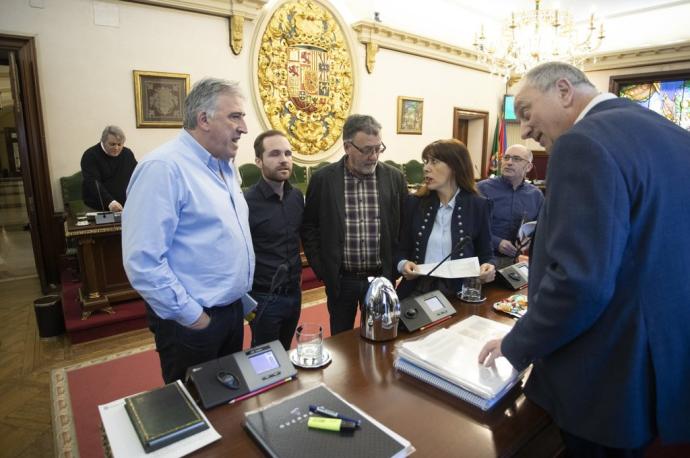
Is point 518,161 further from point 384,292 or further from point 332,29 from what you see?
point 332,29

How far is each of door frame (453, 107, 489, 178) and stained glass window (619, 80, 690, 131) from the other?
2.72 m

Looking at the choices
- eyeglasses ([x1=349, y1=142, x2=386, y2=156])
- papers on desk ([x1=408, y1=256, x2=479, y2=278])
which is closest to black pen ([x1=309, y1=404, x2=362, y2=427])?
papers on desk ([x1=408, y1=256, x2=479, y2=278])

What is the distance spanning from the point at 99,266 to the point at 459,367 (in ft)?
10.6

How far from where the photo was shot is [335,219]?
6.70 ft

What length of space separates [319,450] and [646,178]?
0.83 metres

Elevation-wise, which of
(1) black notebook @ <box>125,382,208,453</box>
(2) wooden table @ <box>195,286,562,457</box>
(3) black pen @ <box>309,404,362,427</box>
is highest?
(3) black pen @ <box>309,404,362,427</box>

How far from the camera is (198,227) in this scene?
1402mm

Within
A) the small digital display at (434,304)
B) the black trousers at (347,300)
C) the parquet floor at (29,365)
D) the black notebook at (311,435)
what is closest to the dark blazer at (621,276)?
the black notebook at (311,435)

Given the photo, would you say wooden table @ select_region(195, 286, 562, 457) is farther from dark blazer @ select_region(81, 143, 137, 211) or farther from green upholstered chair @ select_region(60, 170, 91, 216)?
green upholstered chair @ select_region(60, 170, 91, 216)

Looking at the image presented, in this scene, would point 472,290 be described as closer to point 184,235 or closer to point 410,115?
point 184,235

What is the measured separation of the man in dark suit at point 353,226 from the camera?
6.70 ft

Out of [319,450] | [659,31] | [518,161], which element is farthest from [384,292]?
[659,31]

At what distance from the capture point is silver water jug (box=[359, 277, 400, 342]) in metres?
1.36

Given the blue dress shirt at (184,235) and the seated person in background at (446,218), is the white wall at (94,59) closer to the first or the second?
the blue dress shirt at (184,235)
